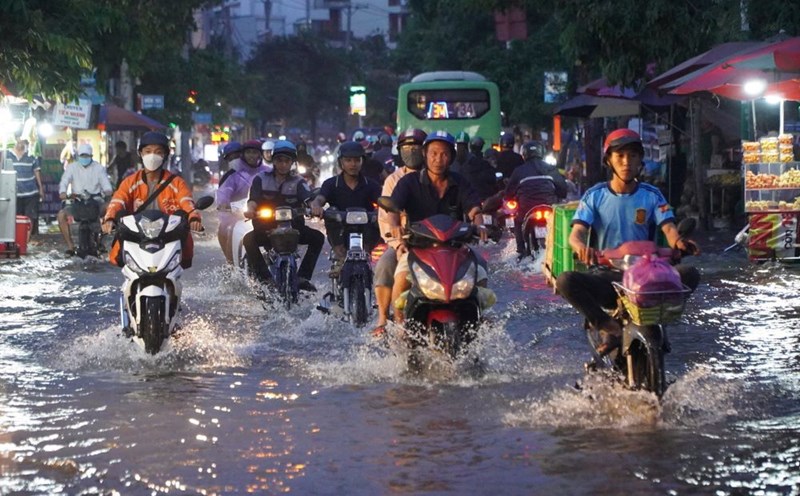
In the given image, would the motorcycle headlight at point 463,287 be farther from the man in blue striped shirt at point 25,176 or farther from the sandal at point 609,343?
the man in blue striped shirt at point 25,176

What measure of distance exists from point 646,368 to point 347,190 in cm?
544

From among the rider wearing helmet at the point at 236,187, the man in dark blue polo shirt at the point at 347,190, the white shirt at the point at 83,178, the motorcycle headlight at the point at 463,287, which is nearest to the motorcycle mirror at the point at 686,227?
the motorcycle headlight at the point at 463,287

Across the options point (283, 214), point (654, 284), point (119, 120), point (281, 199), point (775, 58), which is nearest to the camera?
point (654, 284)

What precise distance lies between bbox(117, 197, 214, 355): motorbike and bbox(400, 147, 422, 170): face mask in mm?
1652

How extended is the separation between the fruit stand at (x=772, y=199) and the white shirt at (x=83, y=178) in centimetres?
848

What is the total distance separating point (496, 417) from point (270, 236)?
224 inches

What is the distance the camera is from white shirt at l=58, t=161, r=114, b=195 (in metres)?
21.3

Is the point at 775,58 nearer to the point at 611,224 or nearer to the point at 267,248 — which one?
the point at 267,248

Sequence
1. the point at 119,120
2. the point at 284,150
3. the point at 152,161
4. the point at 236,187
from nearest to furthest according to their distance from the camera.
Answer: the point at 152,161 < the point at 284,150 < the point at 236,187 < the point at 119,120

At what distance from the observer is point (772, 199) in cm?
1900

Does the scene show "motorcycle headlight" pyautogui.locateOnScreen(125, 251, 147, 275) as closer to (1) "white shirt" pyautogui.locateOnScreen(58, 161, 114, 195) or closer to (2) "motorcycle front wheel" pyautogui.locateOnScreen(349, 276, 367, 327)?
(2) "motorcycle front wheel" pyautogui.locateOnScreen(349, 276, 367, 327)

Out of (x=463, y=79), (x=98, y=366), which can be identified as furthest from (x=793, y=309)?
(x=463, y=79)

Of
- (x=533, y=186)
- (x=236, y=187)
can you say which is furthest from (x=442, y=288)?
(x=533, y=186)

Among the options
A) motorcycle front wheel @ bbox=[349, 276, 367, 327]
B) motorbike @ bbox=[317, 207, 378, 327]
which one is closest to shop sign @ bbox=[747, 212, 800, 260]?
motorbike @ bbox=[317, 207, 378, 327]
